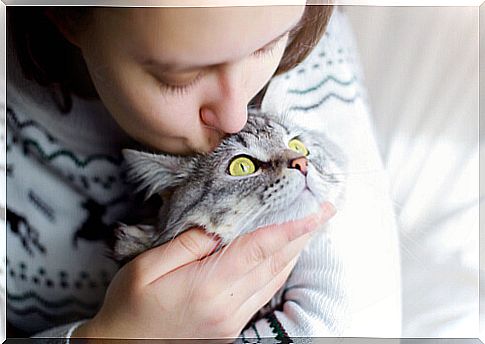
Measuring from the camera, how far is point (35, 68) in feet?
4.17

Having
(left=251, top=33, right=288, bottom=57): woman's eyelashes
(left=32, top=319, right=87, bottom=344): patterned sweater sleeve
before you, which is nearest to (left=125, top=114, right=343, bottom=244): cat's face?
(left=251, top=33, right=288, bottom=57): woman's eyelashes

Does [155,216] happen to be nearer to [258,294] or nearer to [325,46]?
[258,294]

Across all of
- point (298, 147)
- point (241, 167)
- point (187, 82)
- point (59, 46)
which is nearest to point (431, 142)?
point (298, 147)

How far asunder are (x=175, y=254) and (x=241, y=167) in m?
0.19

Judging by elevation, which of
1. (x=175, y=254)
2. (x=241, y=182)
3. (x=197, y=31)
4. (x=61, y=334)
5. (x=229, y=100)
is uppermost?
(x=197, y=31)

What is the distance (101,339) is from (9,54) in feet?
1.73

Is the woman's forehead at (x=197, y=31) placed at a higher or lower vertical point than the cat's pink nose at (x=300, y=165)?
higher

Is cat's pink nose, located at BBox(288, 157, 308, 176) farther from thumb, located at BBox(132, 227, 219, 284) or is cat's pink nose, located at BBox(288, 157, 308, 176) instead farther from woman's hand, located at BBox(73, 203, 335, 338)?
thumb, located at BBox(132, 227, 219, 284)

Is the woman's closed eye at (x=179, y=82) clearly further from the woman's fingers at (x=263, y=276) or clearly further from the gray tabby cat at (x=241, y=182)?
the woman's fingers at (x=263, y=276)

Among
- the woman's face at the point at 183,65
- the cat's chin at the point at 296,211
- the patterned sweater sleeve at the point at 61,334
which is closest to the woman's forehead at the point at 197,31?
the woman's face at the point at 183,65

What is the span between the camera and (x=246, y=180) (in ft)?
4.02

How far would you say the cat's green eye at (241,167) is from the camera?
123cm

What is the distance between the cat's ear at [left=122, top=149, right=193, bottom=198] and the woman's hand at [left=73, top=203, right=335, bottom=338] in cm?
9

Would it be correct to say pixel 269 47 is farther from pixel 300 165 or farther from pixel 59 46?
pixel 59 46
